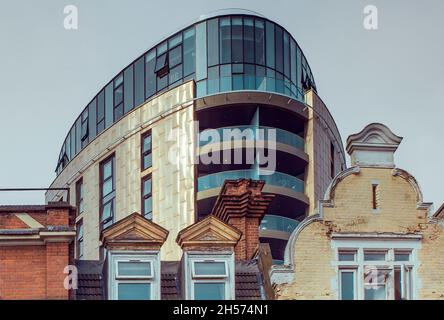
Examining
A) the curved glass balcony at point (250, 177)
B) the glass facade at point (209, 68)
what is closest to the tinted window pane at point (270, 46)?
the glass facade at point (209, 68)

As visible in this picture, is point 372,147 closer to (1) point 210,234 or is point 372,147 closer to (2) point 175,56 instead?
(1) point 210,234

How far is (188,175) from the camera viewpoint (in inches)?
1730

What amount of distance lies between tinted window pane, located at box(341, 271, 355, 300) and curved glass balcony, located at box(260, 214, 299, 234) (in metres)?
18.3

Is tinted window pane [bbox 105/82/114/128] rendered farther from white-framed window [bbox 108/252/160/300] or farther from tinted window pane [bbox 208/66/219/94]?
white-framed window [bbox 108/252/160/300]

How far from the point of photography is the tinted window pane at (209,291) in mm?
22188

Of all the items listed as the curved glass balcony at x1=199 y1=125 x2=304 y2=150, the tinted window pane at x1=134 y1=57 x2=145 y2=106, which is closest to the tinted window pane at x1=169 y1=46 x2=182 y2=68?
the tinted window pane at x1=134 y1=57 x2=145 y2=106

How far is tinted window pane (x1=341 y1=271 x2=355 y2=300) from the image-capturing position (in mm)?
22289

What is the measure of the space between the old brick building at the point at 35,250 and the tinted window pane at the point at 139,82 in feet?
78.1

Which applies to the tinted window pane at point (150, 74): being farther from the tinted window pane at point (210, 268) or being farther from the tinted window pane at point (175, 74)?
the tinted window pane at point (210, 268)

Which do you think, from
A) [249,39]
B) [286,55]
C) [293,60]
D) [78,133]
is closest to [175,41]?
[249,39]

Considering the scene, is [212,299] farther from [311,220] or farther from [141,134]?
[141,134]

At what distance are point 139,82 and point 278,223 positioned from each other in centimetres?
766

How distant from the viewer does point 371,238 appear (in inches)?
887
